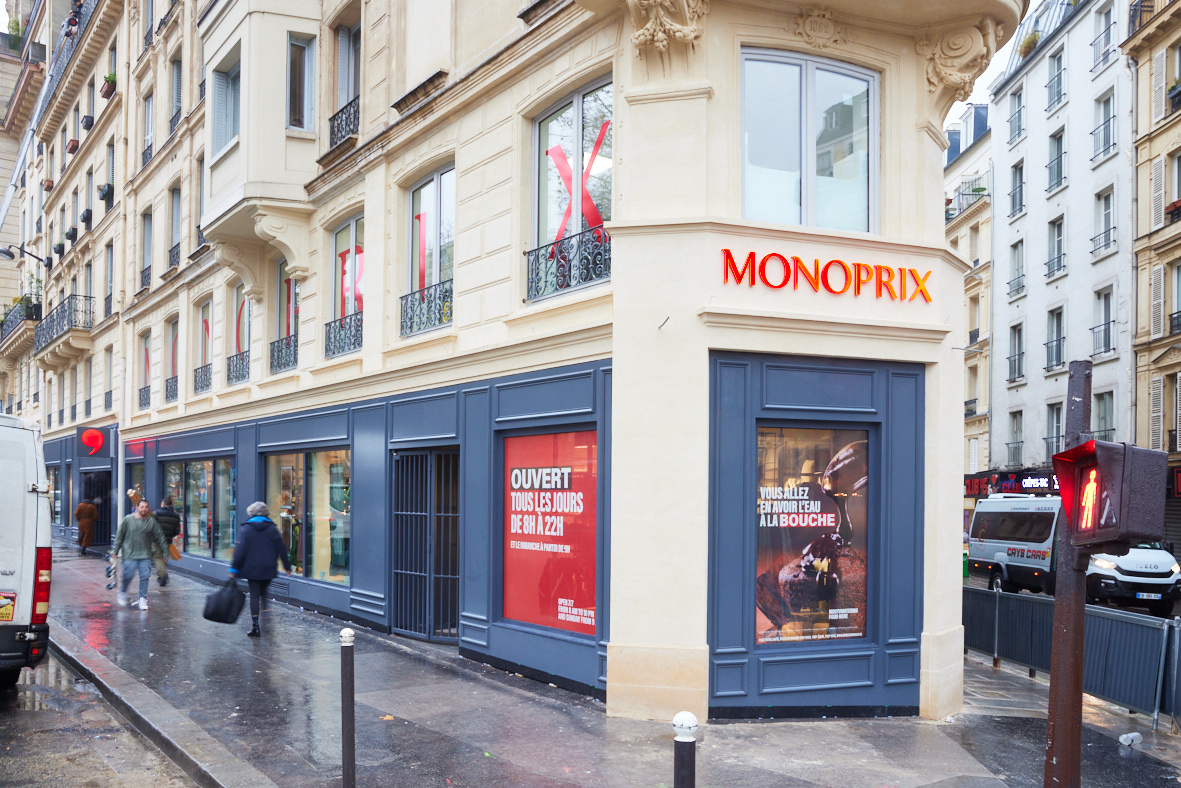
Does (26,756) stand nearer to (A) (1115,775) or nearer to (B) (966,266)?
(A) (1115,775)

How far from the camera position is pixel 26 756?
24.0ft

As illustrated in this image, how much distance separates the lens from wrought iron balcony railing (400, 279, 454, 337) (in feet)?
38.4

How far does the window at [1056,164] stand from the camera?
109 feet

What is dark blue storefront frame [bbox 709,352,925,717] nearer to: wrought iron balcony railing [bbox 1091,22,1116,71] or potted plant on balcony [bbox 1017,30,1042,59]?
wrought iron balcony railing [bbox 1091,22,1116,71]

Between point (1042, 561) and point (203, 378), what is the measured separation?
692 inches

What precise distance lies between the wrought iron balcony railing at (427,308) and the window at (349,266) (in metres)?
1.11

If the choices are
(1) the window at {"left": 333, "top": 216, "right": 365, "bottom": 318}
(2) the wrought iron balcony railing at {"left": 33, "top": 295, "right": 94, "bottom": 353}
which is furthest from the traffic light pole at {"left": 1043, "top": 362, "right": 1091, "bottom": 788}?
(2) the wrought iron balcony railing at {"left": 33, "top": 295, "right": 94, "bottom": 353}

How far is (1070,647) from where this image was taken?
452 centimetres

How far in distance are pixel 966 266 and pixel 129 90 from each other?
21.3m

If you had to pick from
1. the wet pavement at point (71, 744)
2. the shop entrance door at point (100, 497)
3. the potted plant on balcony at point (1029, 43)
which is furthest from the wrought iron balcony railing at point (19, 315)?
the potted plant on balcony at point (1029, 43)

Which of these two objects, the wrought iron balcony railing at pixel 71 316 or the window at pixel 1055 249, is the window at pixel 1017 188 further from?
the wrought iron balcony railing at pixel 71 316

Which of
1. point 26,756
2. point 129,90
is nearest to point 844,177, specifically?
point 26,756

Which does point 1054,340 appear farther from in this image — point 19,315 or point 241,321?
point 19,315

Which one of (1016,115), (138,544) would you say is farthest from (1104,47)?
(138,544)
